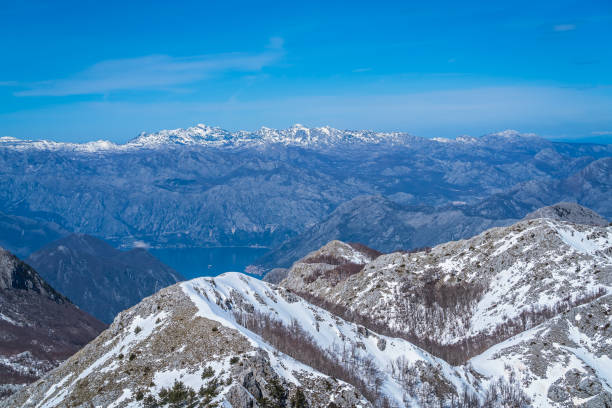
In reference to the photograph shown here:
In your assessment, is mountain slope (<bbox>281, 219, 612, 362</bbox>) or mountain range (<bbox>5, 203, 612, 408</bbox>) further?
mountain slope (<bbox>281, 219, 612, 362</bbox>)

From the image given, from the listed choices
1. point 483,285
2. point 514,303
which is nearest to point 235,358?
point 514,303

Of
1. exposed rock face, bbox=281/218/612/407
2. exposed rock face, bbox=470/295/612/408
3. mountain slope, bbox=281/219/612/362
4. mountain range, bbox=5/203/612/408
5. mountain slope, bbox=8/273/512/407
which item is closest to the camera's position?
mountain slope, bbox=8/273/512/407

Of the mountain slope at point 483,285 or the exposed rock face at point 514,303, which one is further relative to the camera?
the mountain slope at point 483,285

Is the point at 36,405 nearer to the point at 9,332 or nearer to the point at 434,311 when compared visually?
the point at 434,311

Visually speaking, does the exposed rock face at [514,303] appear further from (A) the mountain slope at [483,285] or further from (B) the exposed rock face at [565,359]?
(A) the mountain slope at [483,285]

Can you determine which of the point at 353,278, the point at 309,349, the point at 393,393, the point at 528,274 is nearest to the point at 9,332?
the point at 353,278

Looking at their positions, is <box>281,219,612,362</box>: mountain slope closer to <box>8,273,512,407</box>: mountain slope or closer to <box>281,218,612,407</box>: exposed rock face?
<box>281,218,612,407</box>: exposed rock face

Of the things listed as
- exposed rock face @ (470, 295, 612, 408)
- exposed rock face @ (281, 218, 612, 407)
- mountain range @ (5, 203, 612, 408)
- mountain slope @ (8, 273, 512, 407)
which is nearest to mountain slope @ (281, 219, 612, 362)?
exposed rock face @ (281, 218, 612, 407)

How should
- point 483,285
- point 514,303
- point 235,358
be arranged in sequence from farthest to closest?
point 483,285 < point 514,303 < point 235,358

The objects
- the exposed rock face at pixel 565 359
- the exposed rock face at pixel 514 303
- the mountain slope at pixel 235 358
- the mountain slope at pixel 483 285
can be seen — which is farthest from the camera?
the mountain slope at pixel 483 285

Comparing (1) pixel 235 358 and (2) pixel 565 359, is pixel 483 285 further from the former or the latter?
(1) pixel 235 358

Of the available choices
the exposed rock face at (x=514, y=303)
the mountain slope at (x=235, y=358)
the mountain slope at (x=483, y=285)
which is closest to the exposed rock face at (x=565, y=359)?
the exposed rock face at (x=514, y=303)
